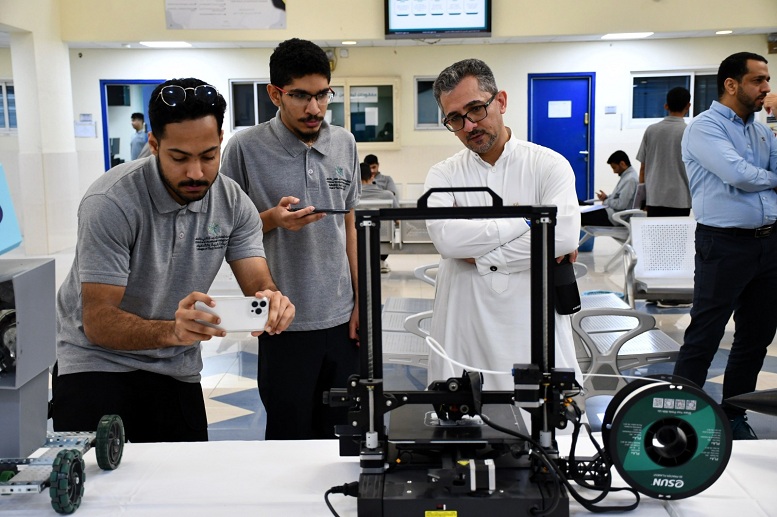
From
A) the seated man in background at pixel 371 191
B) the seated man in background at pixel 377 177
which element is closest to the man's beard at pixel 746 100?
the seated man in background at pixel 371 191

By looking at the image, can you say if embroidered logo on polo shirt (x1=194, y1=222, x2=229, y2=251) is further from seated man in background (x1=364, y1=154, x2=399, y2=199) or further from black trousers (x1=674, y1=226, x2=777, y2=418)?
seated man in background (x1=364, y1=154, x2=399, y2=199)

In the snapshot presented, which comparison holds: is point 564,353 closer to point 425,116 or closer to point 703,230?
point 703,230

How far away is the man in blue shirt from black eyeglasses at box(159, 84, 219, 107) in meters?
2.32

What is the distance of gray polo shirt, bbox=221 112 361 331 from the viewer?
252 cm

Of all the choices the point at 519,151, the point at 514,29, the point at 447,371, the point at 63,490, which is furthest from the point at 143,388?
the point at 514,29

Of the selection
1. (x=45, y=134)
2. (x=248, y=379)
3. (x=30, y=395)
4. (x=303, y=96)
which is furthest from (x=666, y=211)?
(x=45, y=134)

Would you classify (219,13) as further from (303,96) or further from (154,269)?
(154,269)

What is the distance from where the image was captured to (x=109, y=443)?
1.63 metres

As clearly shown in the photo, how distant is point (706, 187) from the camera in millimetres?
3469

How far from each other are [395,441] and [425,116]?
36.1ft

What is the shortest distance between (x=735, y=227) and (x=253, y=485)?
102 inches

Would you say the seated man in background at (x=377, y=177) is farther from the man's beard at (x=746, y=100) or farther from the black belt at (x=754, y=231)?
the black belt at (x=754, y=231)

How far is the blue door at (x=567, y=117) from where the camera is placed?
12.1 m

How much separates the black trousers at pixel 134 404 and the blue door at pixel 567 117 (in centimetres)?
1049
